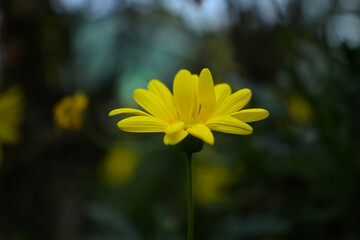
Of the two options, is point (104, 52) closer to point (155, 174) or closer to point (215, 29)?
point (155, 174)

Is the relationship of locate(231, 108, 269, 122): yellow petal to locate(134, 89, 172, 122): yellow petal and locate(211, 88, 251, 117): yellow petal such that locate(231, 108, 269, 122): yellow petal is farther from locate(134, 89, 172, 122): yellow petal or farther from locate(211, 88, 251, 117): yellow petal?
locate(134, 89, 172, 122): yellow petal

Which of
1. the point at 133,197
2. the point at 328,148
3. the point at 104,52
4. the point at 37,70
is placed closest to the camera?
the point at 328,148

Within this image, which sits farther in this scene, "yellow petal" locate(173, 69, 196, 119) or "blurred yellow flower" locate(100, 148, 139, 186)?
"blurred yellow flower" locate(100, 148, 139, 186)

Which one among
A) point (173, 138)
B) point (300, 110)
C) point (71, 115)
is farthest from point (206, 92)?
point (300, 110)

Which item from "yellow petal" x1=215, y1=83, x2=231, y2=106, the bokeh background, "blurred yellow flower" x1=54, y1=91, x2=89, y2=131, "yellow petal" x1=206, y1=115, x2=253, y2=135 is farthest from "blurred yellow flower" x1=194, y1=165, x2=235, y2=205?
"yellow petal" x1=206, y1=115, x2=253, y2=135

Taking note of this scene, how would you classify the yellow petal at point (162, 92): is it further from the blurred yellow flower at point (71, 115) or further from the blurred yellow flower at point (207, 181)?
the blurred yellow flower at point (207, 181)

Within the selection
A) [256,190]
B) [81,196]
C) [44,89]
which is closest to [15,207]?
[81,196]

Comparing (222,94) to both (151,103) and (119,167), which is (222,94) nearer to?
(151,103)
